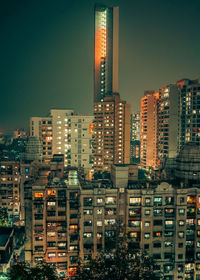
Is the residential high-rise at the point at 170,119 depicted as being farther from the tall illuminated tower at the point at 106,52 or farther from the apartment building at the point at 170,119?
the tall illuminated tower at the point at 106,52

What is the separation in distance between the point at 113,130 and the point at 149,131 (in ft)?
83.2

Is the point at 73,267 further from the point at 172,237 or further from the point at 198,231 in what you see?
the point at 198,231

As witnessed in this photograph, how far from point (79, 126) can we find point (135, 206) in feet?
250

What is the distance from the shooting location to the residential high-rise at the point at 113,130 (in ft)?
439

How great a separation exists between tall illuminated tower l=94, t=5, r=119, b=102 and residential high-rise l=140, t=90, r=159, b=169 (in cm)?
2993

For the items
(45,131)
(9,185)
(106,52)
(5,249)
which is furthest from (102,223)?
(106,52)

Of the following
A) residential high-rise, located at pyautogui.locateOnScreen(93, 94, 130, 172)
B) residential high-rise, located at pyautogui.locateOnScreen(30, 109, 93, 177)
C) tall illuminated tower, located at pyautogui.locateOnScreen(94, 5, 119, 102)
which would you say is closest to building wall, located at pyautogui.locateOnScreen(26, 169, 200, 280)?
residential high-rise, located at pyautogui.locateOnScreen(30, 109, 93, 177)

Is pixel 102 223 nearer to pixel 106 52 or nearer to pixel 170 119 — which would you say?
pixel 170 119

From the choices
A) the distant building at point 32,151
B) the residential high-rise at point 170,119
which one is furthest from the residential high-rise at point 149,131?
the distant building at point 32,151

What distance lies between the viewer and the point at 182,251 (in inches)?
1994

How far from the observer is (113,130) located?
134000 millimetres

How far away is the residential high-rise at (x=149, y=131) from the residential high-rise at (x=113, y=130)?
16184 mm

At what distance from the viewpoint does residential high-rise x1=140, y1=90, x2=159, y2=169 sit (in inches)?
5418

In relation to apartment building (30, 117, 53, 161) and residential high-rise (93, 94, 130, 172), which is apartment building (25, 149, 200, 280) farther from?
residential high-rise (93, 94, 130, 172)
